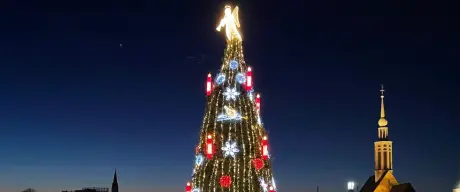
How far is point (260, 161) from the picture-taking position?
5069 cm

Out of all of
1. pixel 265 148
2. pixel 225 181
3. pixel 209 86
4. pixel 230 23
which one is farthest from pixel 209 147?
pixel 230 23

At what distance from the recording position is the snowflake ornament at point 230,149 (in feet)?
168

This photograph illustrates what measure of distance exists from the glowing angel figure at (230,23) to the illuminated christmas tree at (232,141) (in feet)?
7.15

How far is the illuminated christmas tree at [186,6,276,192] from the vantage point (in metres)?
51.0

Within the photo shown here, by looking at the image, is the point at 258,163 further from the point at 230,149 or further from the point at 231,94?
the point at 231,94

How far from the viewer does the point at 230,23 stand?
53719 mm

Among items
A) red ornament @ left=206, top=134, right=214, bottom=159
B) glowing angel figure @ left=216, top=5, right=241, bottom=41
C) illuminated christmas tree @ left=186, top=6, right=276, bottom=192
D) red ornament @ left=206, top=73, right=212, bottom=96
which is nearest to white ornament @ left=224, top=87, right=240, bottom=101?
illuminated christmas tree @ left=186, top=6, right=276, bottom=192

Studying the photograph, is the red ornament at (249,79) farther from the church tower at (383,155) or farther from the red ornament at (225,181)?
the church tower at (383,155)

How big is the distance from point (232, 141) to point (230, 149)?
24.8 inches

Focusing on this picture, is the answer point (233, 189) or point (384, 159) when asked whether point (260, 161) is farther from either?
point (384, 159)

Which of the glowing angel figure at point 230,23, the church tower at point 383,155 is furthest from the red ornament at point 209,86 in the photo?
the church tower at point 383,155

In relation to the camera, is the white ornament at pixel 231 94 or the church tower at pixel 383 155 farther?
the church tower at pixel 383 155

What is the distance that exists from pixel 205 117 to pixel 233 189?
19.8 ft

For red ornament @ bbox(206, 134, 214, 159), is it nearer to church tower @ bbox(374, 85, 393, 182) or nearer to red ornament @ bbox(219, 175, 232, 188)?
red ornament @ bbox(219, 175, 232, 188)
